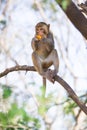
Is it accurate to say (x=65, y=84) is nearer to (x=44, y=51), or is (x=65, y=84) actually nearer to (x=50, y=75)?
(x=50, y=75)

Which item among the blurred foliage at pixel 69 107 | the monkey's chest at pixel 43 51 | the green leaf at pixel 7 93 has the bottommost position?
the blurred foliage at pixel 69 107

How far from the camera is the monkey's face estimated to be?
3.48 m

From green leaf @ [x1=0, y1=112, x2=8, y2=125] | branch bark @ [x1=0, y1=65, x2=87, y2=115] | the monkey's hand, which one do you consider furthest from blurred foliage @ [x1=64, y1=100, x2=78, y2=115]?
green leaf @ [x1=0, y1=112, x2=8, y2=125]

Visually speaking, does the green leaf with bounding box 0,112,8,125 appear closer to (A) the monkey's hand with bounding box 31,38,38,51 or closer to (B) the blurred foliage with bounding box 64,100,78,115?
(B) the blurred foliage with bounding box 64,100,78,115

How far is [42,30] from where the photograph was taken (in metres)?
3.52

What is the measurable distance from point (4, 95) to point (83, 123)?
15.0 ft

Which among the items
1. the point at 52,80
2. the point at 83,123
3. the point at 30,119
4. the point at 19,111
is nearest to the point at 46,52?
the point at 52,80

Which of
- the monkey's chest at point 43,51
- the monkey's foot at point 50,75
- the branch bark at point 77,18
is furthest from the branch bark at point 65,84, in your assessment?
the monkey's chest at point 43,51

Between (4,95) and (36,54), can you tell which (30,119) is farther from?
(36,54)

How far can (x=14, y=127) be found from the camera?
2701 millimetres

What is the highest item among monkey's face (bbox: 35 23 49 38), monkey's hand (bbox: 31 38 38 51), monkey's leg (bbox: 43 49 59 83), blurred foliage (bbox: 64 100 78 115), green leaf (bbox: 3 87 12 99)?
green leaf (bbox: 3 87 12 99)

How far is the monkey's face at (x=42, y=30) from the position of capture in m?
3.48

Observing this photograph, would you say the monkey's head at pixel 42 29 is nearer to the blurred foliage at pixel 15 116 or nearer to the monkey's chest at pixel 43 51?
the monkey's chest at pixel 43 51

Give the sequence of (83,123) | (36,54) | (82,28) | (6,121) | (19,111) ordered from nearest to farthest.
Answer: (19,111) < (6,121) < (82,28) < (36,54) < (83,123)
